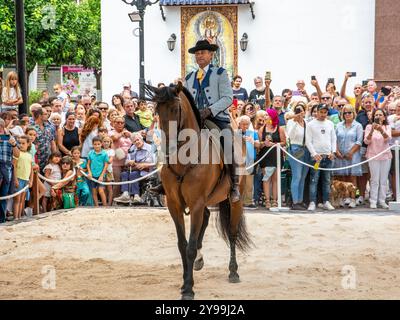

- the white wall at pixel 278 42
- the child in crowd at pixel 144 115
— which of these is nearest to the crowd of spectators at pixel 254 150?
the child in crowd at pixel 144 115

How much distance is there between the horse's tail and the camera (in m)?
7.57

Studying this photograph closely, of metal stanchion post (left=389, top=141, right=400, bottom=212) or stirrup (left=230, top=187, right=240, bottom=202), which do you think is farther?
metal stanchion post (left=389, top=141, right=400, bottom=212)

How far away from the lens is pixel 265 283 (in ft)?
22.4

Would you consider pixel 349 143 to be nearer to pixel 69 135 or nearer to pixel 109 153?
pixel 109 153

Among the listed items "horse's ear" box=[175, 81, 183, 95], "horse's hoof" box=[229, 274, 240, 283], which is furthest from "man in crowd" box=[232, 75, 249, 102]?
"horse's ear" box=[175, 81, 183, 95]

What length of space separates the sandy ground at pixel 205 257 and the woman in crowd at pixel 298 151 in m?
0.81

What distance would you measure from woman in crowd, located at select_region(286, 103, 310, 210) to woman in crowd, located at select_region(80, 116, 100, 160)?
3.70 m

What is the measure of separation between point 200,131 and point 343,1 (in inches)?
605

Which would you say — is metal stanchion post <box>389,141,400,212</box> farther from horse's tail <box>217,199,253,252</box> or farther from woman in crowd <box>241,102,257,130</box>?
horse's tail <box>217,199,253,252</box>

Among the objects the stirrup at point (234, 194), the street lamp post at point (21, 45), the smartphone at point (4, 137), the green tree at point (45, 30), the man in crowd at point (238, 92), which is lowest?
the stirrup at point (234, 194)

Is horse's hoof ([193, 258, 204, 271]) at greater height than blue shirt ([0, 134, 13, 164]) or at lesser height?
lesser

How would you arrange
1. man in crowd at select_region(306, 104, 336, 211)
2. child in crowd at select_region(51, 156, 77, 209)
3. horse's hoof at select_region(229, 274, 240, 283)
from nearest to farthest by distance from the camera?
horse's hoof at select_region(229, 274, 240, 283) < child in crowd at select_region(51, 156, 77, 209) < man in crowd at select_region(306, 104, 336, 211)

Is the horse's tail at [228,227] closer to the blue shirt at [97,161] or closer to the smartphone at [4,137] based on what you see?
the smartphone at [4,137]

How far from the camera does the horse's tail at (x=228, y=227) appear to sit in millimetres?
7566
